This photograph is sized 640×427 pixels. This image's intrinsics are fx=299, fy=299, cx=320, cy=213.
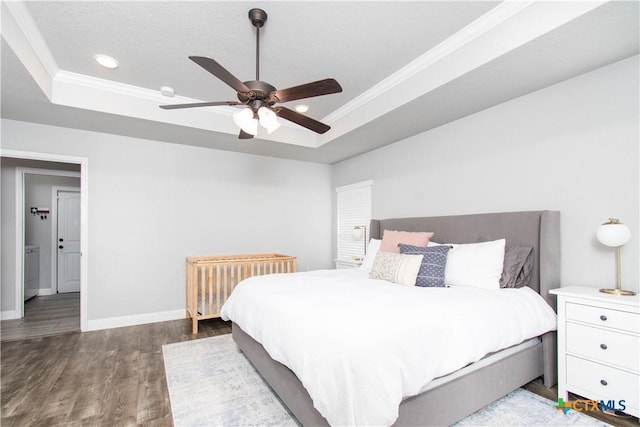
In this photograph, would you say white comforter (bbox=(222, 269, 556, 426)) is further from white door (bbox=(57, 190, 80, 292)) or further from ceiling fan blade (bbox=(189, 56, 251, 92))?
white door (bbox=(57, 190, 80, 292))

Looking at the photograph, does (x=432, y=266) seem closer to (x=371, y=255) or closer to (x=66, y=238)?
(x=371, y=255)

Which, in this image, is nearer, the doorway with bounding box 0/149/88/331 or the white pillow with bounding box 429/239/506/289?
the white pillow with bounding box 429/239/506/289

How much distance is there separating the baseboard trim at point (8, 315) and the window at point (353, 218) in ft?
15.4

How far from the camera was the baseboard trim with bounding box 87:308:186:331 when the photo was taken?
3709 mm

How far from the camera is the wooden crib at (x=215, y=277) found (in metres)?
3.68

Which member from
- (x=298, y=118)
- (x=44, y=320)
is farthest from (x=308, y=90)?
(x=44, y=320)

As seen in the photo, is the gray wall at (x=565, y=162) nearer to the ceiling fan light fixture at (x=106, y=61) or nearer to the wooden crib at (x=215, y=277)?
the wooden crib at (x=215, y=277)

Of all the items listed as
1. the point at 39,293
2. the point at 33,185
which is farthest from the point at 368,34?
the point at 39,293

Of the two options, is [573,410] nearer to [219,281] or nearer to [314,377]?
[314,377]

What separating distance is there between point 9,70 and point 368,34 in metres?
2.80

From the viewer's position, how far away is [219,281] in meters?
3.83

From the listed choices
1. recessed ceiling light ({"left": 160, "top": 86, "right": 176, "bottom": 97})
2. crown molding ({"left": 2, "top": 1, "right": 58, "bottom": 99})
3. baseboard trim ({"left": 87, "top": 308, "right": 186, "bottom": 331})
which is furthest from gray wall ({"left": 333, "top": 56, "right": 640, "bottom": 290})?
crown molding ({"left": 2, "top": 1, "right": 58, "bottom": 99})

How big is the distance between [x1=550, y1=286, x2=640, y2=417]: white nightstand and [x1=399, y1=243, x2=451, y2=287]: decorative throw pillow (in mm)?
830

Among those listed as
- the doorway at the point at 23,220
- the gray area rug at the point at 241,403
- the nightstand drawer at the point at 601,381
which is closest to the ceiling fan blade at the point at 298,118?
the gray area rug at the point at 241,403
